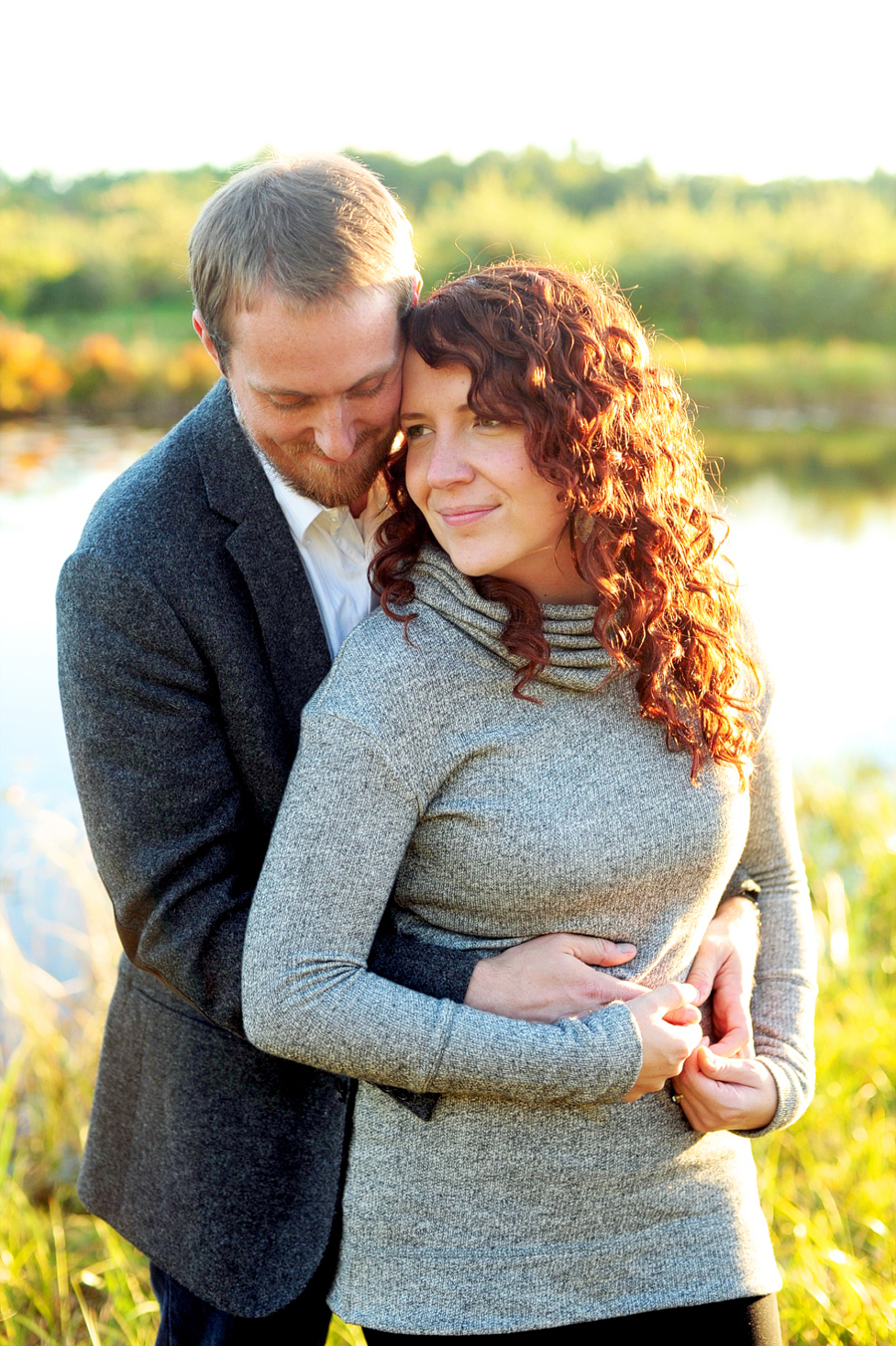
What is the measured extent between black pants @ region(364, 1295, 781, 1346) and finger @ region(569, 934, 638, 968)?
0.43 metres

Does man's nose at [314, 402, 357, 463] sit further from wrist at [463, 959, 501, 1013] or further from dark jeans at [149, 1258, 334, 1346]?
dark jeans at [149, 1258, 334, 1346]

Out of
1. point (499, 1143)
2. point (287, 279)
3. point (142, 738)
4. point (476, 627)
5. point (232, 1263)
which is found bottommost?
point (232, 1263)

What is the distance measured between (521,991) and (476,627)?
0.45 metres

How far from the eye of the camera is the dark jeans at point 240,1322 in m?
1.56

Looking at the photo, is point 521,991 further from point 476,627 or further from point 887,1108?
point 887,1108

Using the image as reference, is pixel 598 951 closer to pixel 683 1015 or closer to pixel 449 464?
pixel 683 1015

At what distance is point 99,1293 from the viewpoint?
2.47 metres

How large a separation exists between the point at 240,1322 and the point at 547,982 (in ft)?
2.39

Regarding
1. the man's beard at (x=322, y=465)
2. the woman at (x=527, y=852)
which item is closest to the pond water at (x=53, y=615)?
the woman at (x=527, y=852)

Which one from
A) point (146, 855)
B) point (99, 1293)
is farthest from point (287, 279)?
point (99, 1293)

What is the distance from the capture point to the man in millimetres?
1394

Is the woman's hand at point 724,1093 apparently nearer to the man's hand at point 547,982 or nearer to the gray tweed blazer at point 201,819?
the man's hand at point 547,982

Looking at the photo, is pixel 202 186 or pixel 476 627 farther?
pixel 202 186

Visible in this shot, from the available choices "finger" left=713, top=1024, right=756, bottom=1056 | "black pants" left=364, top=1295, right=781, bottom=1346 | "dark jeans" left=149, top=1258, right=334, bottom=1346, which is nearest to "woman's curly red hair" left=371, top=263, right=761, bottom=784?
"finger" left=713, top=1024, right=756, bottom=1056
